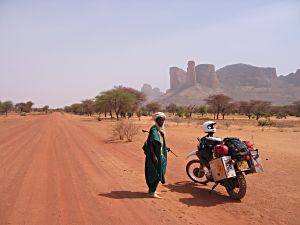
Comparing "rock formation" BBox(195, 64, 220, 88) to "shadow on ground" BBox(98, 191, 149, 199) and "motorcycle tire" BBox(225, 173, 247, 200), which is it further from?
"shadow on ground" BBox(98, 191, 149, 199)

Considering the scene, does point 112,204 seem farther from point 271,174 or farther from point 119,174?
point 271,174

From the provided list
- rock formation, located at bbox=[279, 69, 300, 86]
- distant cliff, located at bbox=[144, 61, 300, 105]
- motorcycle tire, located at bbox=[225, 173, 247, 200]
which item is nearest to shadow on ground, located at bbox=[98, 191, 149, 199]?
motorcycle tire, located at bbox=[225, 173, 247, 200]

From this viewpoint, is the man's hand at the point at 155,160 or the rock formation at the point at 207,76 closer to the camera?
the man's hand at the point at 155,160

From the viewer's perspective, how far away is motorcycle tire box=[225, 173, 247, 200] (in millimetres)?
6711

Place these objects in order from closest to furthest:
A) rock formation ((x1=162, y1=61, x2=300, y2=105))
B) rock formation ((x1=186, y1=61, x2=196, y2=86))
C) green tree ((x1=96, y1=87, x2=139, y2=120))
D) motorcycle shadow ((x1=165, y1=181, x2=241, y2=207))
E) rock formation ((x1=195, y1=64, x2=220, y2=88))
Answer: motorcycle shadow ((x1=165, y1=181, x2=241, y2=207)) → green tree ((x1=96, y1=87, x2=139, y2=120)) → rock formation ((x1=162, y1=61, x2=300, y2=105)) → rock formation ((x1=186, y1=61, x2=196, y2=86)) → rock formation ((x1=195, y1=64, x2=220, y2=88))

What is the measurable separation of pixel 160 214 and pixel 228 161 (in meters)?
1.91

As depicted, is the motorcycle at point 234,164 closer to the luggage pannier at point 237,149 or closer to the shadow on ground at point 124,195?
the luggage pannier at point 237,149

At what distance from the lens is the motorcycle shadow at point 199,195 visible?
6.70 metres

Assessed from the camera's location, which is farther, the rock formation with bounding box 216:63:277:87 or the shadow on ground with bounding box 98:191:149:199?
the rock formation with bounding box 216:63:277:87

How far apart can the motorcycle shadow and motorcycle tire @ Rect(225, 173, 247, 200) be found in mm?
120

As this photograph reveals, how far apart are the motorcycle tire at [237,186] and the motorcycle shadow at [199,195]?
0.12 meters

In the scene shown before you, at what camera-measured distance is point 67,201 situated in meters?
6.49

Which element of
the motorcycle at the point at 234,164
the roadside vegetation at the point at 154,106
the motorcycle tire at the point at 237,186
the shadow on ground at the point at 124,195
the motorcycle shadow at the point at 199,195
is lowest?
the motorcycle shadow at the point at 199,195

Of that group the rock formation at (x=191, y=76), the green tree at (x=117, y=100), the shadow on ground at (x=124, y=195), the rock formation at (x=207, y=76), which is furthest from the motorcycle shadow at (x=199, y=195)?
the rock formation at (x=191, y=76)
